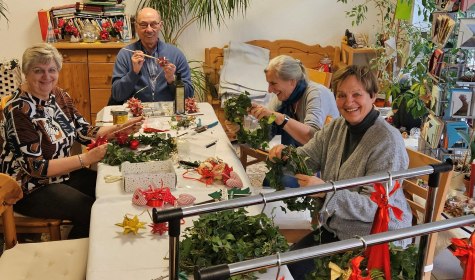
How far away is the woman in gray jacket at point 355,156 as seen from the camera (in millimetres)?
1903

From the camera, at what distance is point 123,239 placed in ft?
5.47

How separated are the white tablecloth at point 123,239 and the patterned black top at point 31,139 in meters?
0.30

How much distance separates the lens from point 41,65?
242 centimetres

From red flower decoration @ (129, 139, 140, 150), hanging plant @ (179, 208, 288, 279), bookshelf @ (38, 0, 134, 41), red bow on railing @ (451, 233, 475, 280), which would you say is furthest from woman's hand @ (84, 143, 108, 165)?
bookshelf @ (38, 0, 134, 41)

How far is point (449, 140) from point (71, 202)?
1869mm

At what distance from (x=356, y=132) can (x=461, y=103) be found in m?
0.81

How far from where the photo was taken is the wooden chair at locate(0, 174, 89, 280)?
75.0 inches

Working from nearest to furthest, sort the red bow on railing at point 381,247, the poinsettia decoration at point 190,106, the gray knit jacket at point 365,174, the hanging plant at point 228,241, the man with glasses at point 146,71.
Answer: the red bow on railing at point 381,247 < the hanging plant at point 228,241 < the gray knit jacket at point 365,174 < the poinsettia decoration at point 190,106 < the man with glasses at point 146,71

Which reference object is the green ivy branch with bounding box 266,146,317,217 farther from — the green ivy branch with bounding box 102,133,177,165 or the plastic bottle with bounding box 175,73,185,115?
the plastic bottle with bounding box 175,73,185,115

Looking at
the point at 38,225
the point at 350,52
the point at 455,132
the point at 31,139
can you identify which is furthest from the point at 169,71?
the point at 350,52

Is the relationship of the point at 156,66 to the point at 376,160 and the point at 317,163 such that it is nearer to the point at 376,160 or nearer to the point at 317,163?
the point at 317,163

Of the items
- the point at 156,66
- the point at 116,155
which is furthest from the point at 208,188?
the point at 156,66

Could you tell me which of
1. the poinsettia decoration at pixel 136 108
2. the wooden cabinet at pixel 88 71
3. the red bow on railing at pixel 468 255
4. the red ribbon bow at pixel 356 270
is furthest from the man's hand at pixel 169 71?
the red bow on railing at pixel 468 255

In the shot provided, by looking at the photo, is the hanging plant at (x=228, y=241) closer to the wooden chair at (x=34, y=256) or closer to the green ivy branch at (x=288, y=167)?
the green ivy branch at (x=288, y=167)
